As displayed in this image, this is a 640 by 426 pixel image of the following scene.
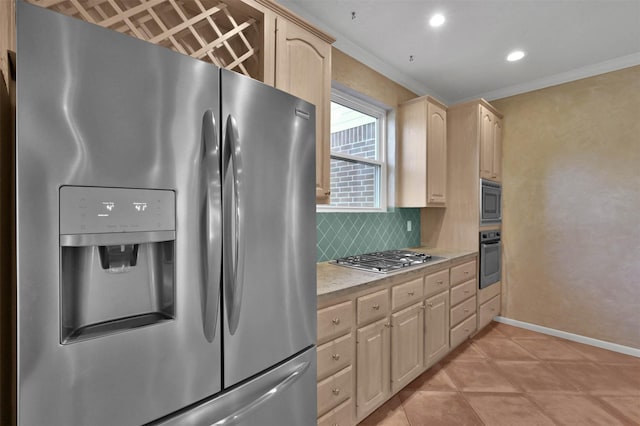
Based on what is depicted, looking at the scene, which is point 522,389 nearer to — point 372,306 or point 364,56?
point 372,306

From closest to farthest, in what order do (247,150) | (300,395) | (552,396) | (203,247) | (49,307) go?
(49,307) < (203,247) < (247,150) < (300,395) < (552,396)

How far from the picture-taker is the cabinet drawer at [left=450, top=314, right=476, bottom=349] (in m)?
2.67

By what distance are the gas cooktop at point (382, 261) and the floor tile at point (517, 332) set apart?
5.03 feet

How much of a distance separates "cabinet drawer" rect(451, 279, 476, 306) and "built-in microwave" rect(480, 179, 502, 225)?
26.5 inches

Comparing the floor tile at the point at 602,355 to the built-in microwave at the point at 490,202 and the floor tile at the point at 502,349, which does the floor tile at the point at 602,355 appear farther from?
the built-in microwave at the point at 490,202

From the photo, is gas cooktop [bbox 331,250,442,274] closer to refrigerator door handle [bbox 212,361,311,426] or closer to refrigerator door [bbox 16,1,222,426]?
refrigerator door handle [bbox 212,361,311,426]

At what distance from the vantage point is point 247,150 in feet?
3.33

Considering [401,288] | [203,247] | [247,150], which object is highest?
[247,150]

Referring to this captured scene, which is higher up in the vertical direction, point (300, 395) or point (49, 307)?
point (49, 307)

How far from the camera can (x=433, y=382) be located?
2352 mm

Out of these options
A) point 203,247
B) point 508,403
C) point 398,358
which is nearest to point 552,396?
point 508,403

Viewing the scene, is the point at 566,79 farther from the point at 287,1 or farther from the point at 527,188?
the point at 287,1

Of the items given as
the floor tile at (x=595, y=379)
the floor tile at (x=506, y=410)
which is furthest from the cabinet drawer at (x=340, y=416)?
the floor tile at (x=595, y=379)

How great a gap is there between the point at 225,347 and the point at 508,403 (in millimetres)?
2205
